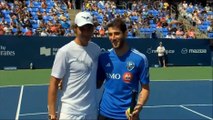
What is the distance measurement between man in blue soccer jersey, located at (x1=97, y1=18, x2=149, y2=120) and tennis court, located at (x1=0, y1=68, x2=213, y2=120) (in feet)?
18.1

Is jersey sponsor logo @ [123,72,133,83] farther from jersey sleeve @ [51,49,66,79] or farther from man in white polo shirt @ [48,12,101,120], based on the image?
jersey sleeve @ [51,49,66,79]

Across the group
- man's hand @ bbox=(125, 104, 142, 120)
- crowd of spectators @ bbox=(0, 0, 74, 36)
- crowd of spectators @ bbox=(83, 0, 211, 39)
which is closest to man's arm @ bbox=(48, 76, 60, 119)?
man's hand @ bbox=(125, 104, 142, 120)

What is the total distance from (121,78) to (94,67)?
31 centimetres

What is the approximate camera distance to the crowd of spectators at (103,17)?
23812 mm

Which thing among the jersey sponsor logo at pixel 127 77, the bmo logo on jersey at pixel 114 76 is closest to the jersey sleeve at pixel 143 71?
the jersey sponsor logo at pixel 127 77

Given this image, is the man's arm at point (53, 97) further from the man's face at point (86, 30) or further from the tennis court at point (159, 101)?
the tennis court at point (159, 101)

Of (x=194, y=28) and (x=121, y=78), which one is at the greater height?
(x=121, y=78)

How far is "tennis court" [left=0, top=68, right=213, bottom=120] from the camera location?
10.2 meters

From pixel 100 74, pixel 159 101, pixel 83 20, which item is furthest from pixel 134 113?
pixel 159 101

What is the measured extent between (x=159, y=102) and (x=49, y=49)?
36.0 feet

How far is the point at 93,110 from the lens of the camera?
4551 mm

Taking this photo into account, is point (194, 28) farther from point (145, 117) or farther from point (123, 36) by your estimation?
point (123, 36)

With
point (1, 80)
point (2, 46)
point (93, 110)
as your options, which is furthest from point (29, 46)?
point (93, 110)

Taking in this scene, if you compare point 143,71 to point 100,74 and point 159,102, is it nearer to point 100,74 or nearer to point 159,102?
point 100,74
